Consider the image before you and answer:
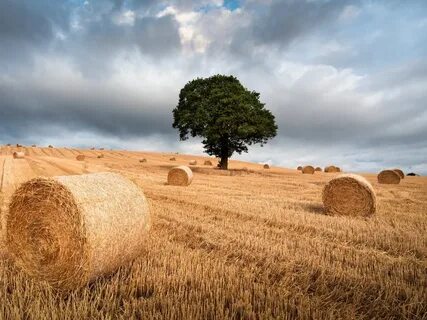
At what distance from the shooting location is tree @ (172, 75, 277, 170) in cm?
3781

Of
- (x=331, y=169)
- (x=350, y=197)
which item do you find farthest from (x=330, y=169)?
(x=350, y=197)

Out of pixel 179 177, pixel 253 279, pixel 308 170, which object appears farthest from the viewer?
pixel 308 170

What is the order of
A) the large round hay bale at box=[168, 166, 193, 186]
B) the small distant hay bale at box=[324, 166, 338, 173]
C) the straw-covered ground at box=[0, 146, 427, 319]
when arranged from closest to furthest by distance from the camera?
the straw-covered ground at box=[0, 146, 427, 319], the large round hay bale at box=[168, 166, 193, 186], the small distant hay bale at box=[324, 166, 338, 173]

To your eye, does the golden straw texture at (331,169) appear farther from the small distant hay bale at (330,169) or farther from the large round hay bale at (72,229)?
the large round hay bale at (72,229)

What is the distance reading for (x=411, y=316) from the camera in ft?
15.6

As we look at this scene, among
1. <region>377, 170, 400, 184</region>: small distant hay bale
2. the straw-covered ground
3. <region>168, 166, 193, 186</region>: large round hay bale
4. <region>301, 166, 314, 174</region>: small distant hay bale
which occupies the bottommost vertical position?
the straw-covered ground

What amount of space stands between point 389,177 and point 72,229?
26.6 m

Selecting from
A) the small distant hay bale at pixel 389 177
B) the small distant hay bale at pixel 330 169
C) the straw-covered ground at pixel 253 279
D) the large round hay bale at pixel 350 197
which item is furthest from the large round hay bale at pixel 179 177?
the small distant hay bale at pixel 330 169

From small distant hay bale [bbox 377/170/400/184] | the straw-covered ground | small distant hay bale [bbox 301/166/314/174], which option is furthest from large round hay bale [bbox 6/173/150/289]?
small distant hay bale [bbox 301/166/314/174]

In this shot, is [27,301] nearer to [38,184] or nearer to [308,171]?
[38,184]

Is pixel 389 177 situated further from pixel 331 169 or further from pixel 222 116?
pixel 331 169

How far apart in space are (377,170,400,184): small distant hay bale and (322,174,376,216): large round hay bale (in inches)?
656

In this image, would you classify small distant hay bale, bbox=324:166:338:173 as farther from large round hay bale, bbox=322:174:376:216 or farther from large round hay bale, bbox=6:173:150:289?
large round hay bale, bbox=6:173:150:289

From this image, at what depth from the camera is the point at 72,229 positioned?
567 cm
